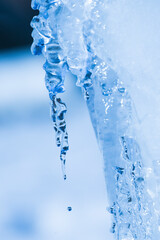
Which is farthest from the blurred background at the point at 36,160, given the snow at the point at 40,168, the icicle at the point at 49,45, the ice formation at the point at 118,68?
the icicle at the point at 49,45

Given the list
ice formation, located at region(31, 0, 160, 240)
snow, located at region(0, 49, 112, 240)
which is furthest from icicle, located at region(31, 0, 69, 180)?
snow, located at region(0, 49, 112, 240)

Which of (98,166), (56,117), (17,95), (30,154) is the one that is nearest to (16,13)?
(17,95)

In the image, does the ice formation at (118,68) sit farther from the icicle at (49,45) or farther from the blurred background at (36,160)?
the blurred background at (36,160)

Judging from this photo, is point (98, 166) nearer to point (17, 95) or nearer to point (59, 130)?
point (17, 95)

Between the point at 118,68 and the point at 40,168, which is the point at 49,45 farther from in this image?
the point at 40,168

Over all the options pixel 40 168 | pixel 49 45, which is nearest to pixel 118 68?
pixel 49 45
